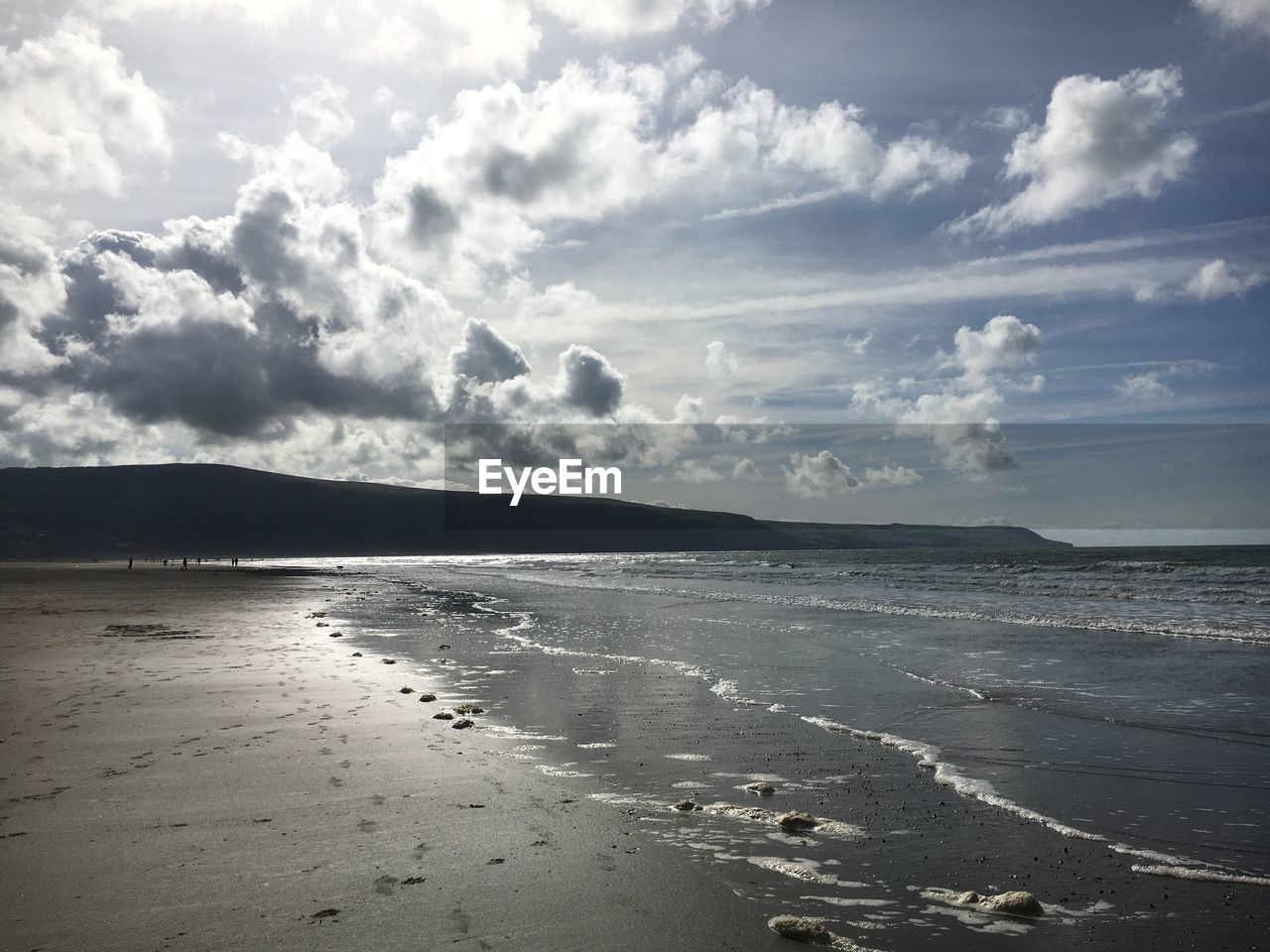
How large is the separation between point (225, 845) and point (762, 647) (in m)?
14.9

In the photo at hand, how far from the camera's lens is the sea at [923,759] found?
531 centimetres

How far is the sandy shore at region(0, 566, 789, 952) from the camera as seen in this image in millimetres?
4664

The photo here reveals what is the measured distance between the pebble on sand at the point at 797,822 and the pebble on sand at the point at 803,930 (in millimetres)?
1808

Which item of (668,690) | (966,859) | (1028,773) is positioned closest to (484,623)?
(668,690)

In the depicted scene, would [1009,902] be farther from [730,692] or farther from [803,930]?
[730,692]

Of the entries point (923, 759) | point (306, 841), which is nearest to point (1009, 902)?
point (923, 759)

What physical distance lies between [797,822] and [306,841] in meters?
3.79

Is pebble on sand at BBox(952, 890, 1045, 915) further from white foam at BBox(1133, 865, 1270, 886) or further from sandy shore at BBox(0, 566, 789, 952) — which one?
sandy shore at BBox(0, 566, 789, 952)

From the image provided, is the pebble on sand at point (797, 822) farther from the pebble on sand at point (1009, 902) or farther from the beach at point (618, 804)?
the pebble on sand at point (1009, 902)

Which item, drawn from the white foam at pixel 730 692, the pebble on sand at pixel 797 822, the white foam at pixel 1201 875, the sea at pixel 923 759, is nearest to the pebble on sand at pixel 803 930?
the sea at pixel 923 759

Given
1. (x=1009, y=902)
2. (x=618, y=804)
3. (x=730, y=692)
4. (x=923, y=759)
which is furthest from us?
(x=730, y=692)

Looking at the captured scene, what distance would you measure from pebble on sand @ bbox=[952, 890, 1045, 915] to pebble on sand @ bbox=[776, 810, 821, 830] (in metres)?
1.55

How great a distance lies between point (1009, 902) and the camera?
5023mm

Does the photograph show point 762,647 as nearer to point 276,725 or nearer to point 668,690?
point 668,690
